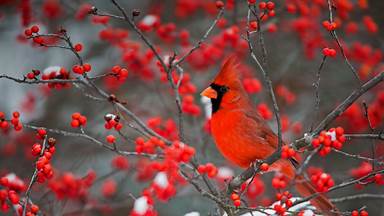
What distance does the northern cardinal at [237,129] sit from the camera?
333 cm

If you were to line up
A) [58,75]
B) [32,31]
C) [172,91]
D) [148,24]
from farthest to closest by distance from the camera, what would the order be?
1. [172,91]
2. [148,24]
3. [58,75]
4. [32,31]

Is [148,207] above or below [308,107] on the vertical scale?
below

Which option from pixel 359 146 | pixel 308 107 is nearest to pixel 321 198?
pixel 359 146

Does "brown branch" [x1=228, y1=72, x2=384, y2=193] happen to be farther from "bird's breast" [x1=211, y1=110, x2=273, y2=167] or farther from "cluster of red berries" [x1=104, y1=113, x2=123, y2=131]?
"bird's breast" [x1=211, y1=110, x2=273, y2=167]

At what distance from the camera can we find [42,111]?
4992mm

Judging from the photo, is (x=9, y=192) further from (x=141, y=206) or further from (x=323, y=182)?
(x=323, y=182)

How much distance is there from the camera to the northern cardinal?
10.9 feet

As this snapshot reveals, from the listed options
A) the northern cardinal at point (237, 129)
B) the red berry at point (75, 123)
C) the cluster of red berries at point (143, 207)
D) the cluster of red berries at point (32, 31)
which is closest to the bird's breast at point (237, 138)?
the northern cardinal at point (237, 129)

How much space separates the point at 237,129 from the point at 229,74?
0.34 metres

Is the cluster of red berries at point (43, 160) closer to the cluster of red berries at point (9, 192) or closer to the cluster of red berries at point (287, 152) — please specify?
the cluster of red berries at point (9, 192)

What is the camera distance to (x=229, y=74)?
3307mm

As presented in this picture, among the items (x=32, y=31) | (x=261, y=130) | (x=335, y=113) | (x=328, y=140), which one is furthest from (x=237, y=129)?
(x=32, y=31)

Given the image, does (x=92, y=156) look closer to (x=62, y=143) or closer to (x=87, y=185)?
(x=62, y=143)

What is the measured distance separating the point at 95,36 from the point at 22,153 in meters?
1.47
